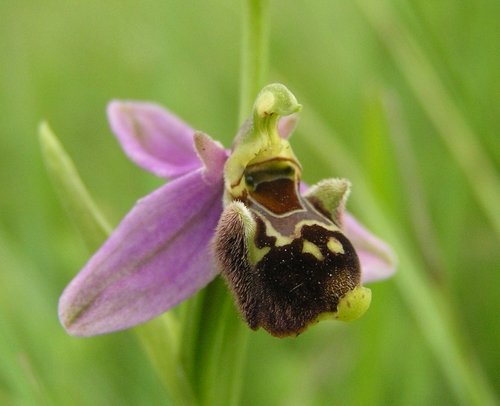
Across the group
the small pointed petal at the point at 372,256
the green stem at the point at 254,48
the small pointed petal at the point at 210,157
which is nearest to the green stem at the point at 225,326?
the green stem at the point at 254,48

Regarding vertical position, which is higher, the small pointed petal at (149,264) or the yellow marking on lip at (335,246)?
the small pointed petal at (149,264)

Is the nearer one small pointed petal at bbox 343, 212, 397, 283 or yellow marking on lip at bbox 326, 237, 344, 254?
yellow marking on lip at bbox 326, 237, 344, 254

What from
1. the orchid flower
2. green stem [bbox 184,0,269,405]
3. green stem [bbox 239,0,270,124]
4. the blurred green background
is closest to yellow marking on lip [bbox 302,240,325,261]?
the orchid flower

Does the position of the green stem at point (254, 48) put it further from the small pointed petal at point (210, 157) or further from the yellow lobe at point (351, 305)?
the yellow lobe at point (351, 305)

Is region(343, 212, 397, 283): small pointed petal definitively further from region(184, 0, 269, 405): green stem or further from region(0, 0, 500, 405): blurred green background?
region(184, 0, 269, 405): green stem

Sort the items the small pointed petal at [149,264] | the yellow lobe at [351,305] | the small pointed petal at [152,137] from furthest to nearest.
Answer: the small pointed petal at [152,137]
the small pointed petal at [149,264]
the yellow lobe at [351,305]

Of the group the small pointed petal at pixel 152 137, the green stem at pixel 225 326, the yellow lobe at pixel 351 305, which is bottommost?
the yellow lobe at pixel 351 305

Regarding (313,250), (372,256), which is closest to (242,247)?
(313,250)

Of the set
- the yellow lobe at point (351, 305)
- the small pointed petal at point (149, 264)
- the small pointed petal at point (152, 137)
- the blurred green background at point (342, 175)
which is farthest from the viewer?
the blurred green background at point (342, 175)
